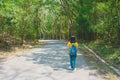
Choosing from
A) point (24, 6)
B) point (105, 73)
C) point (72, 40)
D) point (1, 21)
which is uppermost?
point (24, 6)

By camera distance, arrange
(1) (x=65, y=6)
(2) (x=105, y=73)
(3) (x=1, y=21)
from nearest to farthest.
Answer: (2) (x=105, y=73) → (3) (x=1, y=21) → (1) (x=65, y=6)

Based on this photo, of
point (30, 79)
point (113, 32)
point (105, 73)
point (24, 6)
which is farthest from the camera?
point (24, 6)

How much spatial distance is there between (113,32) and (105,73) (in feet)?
56.3

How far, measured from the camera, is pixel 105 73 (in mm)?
12289

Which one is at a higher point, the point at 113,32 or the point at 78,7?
the point at 78,7

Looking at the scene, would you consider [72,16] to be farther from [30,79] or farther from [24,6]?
[30,79]

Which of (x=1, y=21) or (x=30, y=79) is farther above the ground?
(x=1, y=21)

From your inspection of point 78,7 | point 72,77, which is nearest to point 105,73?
point 72,77

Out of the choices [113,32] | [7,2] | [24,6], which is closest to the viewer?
[7,2]

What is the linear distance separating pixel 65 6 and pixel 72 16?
7.63 ft

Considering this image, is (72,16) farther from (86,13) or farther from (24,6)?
(24,6)

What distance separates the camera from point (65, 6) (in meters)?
49.3

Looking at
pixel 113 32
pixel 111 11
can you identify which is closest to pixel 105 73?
pixel 111 11

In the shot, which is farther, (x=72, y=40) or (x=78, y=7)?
(x=78, y=7)
